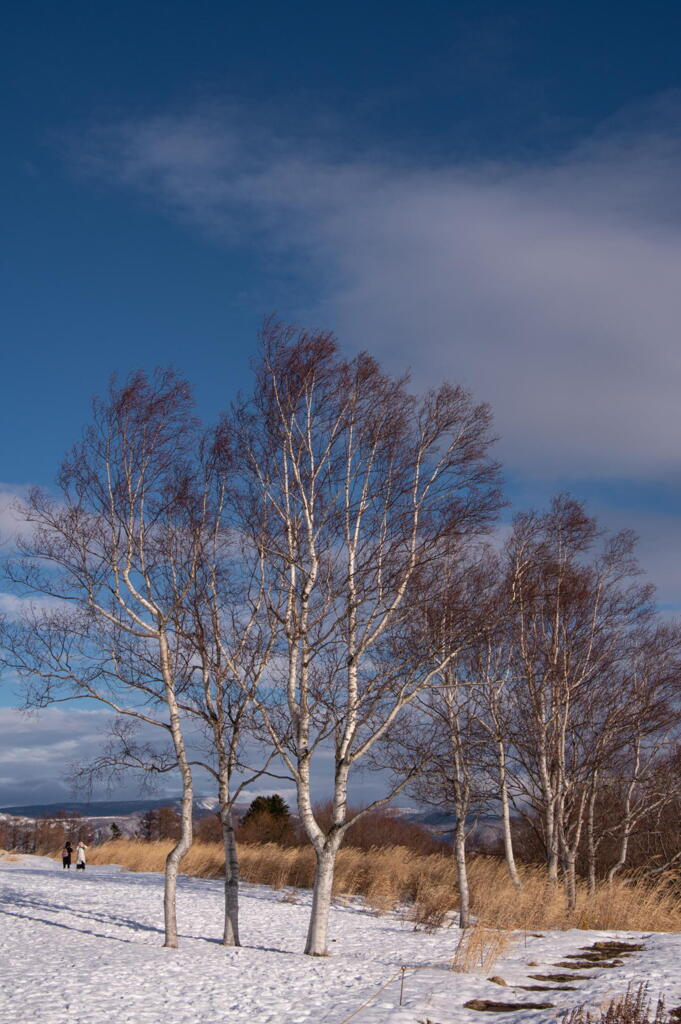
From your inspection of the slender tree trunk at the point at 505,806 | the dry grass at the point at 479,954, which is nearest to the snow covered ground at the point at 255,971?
the dry grass at the point at 479,954

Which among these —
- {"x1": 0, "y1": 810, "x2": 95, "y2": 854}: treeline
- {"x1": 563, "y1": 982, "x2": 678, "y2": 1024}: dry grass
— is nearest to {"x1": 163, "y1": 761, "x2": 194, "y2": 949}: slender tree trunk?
{"x1": 563, "y1": 982, "x2": 678, "y2": 1024}: dry grass

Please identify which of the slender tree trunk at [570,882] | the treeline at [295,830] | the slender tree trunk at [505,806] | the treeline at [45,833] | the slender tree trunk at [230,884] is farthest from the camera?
the treeline at [45,833]

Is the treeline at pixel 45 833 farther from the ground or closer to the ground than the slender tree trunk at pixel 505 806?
closer to the ground

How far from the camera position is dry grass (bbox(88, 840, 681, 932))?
17.2m

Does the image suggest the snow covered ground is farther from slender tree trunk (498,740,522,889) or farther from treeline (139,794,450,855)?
treeline (139,794,450,855)

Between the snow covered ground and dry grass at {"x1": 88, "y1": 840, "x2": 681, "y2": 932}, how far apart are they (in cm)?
158

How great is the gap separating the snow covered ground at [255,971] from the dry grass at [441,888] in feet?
5.18

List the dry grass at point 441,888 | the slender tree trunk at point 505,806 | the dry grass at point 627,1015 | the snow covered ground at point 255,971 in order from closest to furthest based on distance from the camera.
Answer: the dry grass at point 627,1015
the snow covered ground at point 255,971
the dry grass at point 441,888
the slender tree trunk at point 505,806

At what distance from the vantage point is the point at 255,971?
37.9 ft

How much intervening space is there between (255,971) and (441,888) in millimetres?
9922

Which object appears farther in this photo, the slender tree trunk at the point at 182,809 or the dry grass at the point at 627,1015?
the slender tree trunk at the point at 182,809

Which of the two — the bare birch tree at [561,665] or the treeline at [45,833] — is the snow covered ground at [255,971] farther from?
the treeline at [45,833]

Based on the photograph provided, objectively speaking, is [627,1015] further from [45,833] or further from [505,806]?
[45,833]

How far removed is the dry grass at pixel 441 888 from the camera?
56.6 ft
